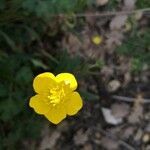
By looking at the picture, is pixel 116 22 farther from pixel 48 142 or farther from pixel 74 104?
pixel 74 104

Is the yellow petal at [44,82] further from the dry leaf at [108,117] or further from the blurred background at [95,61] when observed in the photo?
the dry leaf at [108,117]

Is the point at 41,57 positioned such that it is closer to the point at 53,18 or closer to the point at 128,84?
the point at 53,18

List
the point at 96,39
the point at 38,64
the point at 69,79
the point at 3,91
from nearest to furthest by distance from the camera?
the point at 69,79, the point at 3,91, the point at 38,64, the point at 96,39

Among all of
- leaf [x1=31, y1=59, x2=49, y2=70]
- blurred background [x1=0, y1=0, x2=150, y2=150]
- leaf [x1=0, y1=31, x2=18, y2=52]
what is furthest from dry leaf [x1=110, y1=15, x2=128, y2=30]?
leaf [x1=0, y1=31, x2=18, y2=52]

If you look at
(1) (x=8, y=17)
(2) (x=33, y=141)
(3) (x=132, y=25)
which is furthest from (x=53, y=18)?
(2) (x=33, y=141)

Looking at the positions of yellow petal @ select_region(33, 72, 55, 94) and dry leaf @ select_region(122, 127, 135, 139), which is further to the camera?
dry leaf @ select_region(122, 127, 135, 139)

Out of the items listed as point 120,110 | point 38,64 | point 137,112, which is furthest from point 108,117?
point 38,64

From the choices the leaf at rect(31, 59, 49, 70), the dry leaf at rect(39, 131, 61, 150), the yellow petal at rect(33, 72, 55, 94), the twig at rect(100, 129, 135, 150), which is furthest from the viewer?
the twig at rect(100, 129, 135, 150)

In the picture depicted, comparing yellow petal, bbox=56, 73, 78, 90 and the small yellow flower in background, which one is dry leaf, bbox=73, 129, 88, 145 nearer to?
the small yellow flower in background

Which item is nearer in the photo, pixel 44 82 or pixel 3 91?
pixel 44 82
